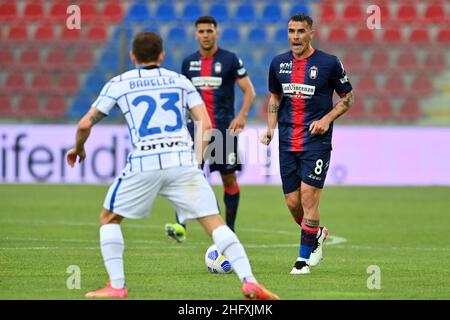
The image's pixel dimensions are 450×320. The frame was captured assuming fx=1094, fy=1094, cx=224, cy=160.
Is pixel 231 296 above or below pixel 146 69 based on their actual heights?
below

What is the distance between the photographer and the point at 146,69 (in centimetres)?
758

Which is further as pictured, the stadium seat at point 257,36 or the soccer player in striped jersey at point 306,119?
the stadium seat at point 257,36

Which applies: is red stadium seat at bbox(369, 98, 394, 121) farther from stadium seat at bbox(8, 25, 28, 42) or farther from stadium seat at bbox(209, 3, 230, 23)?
stadium seat at bbox(8, 25, 28, 42)

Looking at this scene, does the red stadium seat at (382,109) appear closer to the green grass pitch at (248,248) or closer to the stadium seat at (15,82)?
the green grass pitch at (248,248)

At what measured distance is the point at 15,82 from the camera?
24000 millimetres

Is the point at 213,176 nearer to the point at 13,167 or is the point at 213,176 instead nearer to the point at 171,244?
the point at 13,167

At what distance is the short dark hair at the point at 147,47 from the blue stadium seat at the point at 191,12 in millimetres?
17722

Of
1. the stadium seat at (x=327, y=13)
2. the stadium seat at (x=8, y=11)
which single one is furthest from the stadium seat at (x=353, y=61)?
the stadium seat at (x=8, y=11)

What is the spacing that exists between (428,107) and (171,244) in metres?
13.1

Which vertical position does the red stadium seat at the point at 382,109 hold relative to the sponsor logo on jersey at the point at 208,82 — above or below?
below

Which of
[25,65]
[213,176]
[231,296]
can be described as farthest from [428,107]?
[231,296]

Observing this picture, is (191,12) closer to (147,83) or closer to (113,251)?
(147,83)

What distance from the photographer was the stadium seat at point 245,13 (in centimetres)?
2530

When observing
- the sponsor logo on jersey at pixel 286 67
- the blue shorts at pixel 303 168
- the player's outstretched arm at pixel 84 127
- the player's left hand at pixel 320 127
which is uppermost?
the sponsor logo on jersey at pixel 286 67
